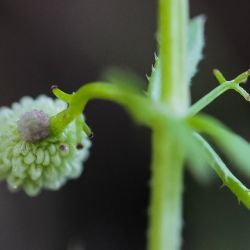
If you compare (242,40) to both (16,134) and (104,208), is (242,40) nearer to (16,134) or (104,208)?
(104,208)

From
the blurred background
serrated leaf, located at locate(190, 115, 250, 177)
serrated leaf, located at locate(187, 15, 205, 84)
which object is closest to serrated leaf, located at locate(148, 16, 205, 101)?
serrated leaf, located at locate(187, 15, 205, 84)

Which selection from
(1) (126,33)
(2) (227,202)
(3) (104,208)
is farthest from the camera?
(1) (126,33)

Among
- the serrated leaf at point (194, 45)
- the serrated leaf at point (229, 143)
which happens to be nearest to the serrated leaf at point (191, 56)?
the serrated leaf at point (194, 45)

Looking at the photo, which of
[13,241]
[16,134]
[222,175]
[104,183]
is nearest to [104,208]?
[104,183]

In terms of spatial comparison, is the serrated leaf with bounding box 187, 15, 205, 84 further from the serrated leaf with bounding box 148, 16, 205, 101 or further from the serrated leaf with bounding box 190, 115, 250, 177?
the serrated leaf with bounding box 190, 115, 250, 177

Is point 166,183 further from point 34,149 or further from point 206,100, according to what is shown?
point 34,149

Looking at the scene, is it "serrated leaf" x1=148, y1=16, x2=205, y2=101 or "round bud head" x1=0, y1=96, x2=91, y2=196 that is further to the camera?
"round bud head" x1=0, y1=96, x2=91, y2=196

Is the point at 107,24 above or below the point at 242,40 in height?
above

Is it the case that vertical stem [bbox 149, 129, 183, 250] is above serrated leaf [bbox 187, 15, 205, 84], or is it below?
below
